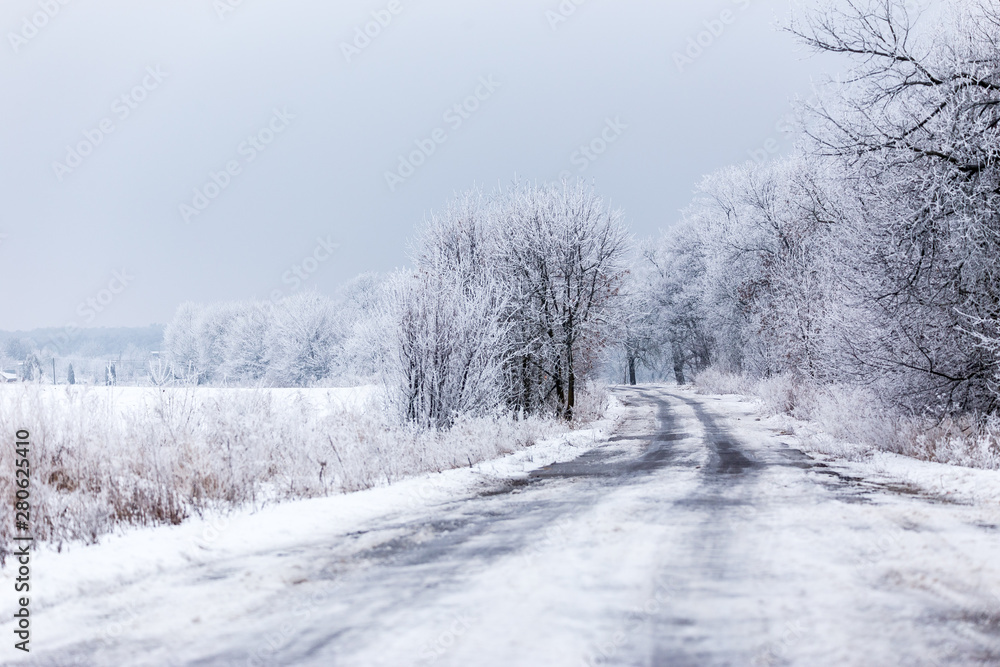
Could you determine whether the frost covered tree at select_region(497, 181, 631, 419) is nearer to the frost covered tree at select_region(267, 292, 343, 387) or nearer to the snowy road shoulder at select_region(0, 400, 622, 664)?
the snowy road shoulder at select_region(0, 400, 622, 664)

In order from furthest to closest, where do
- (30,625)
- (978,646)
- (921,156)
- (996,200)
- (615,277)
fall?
(615,277), (921,156), (996,200), (30,625), (978,646)

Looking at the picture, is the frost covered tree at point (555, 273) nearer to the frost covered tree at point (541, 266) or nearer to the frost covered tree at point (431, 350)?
the frost covered tree at point (541, 266)

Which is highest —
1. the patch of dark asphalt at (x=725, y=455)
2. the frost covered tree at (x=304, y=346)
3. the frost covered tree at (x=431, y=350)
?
the frost covered tree at (x=304, y=346)

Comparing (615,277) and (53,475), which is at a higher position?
(615,277)

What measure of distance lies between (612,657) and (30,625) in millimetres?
3540

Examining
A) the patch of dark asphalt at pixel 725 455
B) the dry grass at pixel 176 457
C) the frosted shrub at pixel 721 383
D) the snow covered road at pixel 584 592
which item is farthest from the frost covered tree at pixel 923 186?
the frosted shrub at pixel 721 383

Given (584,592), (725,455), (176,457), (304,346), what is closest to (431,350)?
(725,455)

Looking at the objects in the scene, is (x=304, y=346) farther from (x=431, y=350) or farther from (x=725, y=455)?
(x=725, y=455)

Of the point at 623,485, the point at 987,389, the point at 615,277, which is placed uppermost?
the point at 615,277

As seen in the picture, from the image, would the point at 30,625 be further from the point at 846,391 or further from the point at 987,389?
the point at 846,391

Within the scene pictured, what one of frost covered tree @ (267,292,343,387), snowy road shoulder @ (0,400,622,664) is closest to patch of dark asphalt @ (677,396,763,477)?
snowy road shoulder @ (0,400,622,664)

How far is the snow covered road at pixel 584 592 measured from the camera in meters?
3.23

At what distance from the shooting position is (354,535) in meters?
6.09


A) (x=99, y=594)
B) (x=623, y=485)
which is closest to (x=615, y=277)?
(x=623, y=485)
